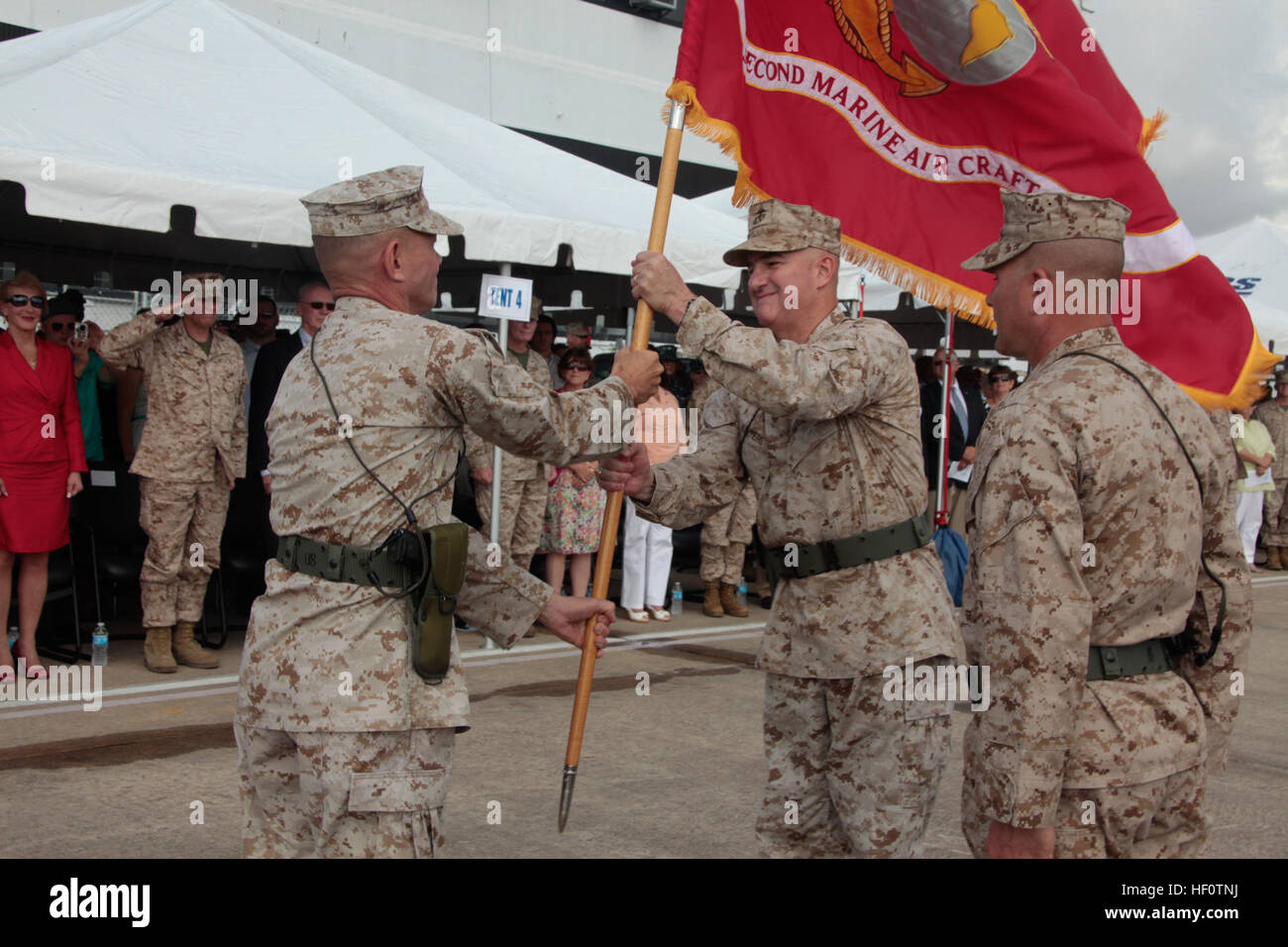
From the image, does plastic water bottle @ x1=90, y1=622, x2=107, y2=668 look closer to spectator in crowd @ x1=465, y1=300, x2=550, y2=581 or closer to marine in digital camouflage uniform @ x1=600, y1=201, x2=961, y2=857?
spectator in crowd @ x1=465, y1=300, x2=550, y2=581

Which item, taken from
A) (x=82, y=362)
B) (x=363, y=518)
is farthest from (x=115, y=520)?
(x=363, y=518)

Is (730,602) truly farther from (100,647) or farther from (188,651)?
(100,647)

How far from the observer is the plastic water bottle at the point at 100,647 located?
7.59m

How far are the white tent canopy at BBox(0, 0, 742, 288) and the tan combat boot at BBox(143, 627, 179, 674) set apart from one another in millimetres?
2483

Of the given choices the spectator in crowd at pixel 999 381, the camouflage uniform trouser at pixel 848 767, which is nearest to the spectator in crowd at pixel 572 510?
the spectator in crowd at pixel 999 381

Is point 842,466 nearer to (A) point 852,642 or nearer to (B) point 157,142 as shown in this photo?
(A) point 852,642

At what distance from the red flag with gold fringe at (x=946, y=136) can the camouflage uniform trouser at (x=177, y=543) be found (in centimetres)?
440

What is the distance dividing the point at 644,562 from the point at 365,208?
7.06 metres

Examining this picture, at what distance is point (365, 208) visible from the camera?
2908 mm

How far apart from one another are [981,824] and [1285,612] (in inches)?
425

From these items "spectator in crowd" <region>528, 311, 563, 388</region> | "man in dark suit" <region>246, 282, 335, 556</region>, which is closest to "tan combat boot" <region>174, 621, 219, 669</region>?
"man in dark suit" <region>246, 282, 335, 556</region>

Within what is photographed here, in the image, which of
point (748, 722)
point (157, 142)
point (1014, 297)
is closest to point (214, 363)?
point (157, 142)

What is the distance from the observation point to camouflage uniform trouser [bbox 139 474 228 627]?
747cm

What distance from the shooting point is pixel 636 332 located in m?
3.42
